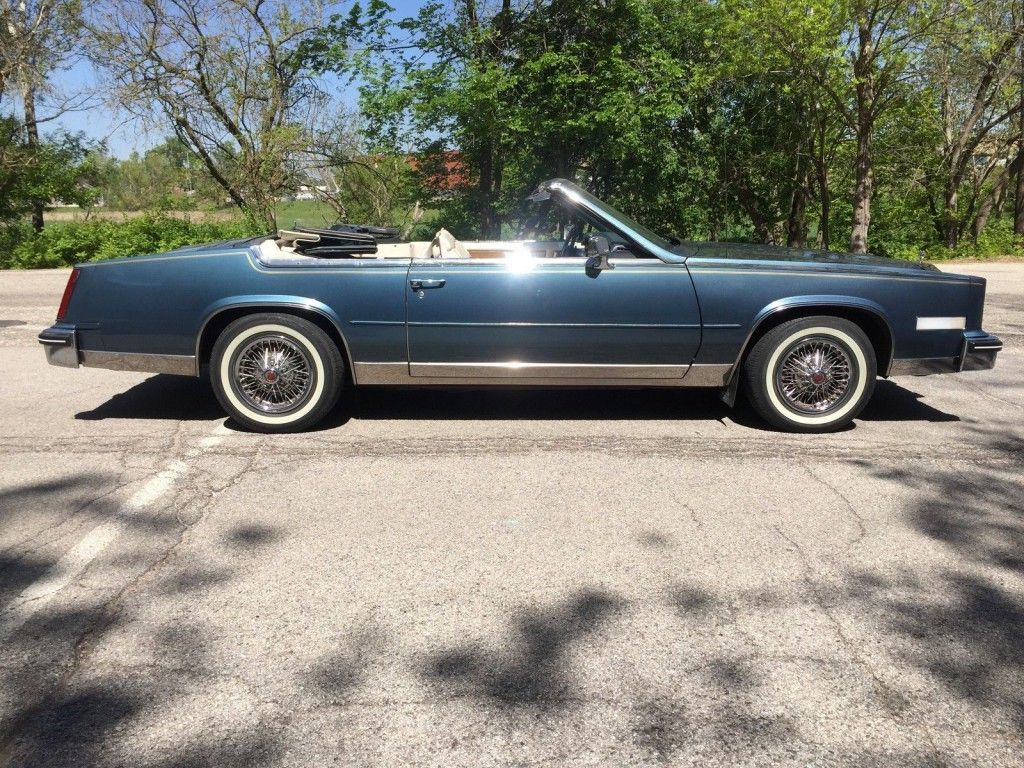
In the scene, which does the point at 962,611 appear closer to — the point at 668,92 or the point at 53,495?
the point at 53,495

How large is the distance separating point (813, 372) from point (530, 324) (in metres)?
1.74

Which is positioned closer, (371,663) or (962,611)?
(371,663)

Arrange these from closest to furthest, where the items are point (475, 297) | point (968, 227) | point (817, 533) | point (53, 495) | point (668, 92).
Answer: point (817, 533), point (53, 495), point (475, 297), point (668, 92), point (968, 227)

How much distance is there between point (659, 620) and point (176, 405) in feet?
13.7

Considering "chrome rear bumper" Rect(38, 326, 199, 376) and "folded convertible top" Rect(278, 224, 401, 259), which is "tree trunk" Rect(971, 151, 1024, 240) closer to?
"folded convertible top" Rect(278, 224, 401, 259)

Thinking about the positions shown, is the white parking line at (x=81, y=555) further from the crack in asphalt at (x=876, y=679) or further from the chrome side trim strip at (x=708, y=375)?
the chrome side trim strip at (x=708, y=375)

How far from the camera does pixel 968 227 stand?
2678cm

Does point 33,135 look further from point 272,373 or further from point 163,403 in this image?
point 272,373

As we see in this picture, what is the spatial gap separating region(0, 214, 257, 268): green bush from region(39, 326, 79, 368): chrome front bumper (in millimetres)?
12879

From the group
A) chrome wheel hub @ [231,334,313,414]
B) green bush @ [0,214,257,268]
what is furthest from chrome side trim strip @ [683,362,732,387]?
green bush @ [0,214,257,268]

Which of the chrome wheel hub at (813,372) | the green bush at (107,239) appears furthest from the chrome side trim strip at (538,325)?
the green bush at (107,239)

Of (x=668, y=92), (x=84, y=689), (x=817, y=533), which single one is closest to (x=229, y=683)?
(x=84, y=689)

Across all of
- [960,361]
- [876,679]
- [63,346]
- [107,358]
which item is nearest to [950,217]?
[960,361]

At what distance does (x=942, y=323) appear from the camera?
510cm
